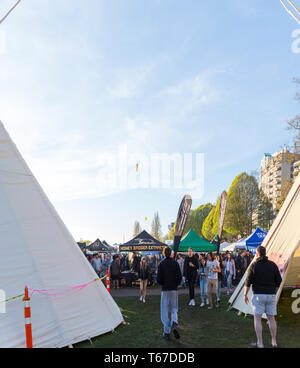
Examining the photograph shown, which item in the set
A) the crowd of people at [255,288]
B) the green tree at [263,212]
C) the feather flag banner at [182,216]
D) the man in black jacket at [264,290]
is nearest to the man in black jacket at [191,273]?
the crowd of people at [255,288]

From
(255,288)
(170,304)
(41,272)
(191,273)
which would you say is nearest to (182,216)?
(191,273)

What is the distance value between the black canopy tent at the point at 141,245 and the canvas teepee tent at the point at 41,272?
11.9m

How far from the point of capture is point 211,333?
6301 mm

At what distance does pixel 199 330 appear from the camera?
6.57 m

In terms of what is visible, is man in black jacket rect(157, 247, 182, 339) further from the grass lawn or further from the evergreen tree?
the evergreen tree

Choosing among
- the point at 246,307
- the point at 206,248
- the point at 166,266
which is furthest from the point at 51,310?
the point at 206,248

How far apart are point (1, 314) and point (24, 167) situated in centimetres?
271

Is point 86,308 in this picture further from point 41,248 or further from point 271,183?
point 271,183

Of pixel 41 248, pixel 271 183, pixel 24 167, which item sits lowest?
pixel 41 248

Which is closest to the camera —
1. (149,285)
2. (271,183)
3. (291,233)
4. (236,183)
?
(291,233)

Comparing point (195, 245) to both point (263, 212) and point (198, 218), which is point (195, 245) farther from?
point (198, 218)

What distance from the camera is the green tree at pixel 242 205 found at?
143ft

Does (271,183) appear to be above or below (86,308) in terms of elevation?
above

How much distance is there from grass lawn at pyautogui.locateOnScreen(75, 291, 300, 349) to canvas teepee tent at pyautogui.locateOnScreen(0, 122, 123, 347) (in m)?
0.47
